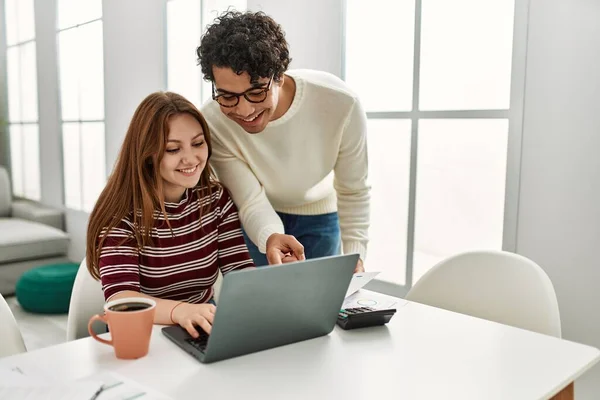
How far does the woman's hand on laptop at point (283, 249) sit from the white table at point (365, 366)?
258 millimetres

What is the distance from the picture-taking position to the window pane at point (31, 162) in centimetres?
524

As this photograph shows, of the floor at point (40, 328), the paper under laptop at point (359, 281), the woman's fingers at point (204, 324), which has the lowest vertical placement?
the floor at point (40, 328)

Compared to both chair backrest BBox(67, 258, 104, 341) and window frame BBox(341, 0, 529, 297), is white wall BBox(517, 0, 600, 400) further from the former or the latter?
chair backrest BBox(67, 258, 104, 341)

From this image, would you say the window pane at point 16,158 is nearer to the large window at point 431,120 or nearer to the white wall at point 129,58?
the white wall at point 129,58

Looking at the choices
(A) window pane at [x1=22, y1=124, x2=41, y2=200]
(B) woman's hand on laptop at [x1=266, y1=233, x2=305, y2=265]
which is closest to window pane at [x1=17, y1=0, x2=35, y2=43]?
(A) window pane at [x1=22, y1=124, x2=41, y2=200]

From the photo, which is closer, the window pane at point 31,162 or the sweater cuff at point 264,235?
the sweater cuff at point 264,235

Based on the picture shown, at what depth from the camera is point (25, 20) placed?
5266mm

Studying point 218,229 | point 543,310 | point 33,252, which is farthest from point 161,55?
point 543,310

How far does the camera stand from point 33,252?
410 cm

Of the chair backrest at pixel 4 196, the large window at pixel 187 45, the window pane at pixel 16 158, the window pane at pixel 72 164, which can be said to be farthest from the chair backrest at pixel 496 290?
the window pane at pixel 16 158

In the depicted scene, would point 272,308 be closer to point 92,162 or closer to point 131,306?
point 131,306

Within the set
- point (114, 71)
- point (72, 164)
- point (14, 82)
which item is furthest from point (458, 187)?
point (14, 82)

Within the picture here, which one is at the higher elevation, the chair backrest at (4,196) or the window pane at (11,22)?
the window pane at (11,22)

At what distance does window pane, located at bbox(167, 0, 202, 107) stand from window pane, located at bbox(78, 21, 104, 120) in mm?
857
